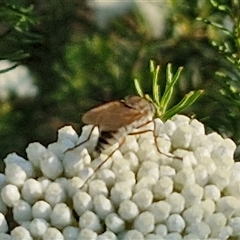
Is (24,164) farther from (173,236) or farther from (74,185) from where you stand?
(173,236)

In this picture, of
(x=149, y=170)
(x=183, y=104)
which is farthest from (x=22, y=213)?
(x=183, y=104)

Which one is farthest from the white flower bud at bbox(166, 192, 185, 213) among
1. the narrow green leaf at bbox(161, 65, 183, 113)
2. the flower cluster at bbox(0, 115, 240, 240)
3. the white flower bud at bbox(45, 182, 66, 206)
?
the narrow green leaf at bbox(161, 65, 183, 113)

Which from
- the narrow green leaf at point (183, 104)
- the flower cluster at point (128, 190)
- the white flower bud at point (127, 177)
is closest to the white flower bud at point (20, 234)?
the flower cluster at point (128, 190)

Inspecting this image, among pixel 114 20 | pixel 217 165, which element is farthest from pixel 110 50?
pixel 217 165

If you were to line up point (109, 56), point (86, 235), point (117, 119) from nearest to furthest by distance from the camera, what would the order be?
point (86, 235), point (117, 119), point (109, 56)

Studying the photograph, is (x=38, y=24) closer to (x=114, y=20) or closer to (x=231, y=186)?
(x=114, y=20)

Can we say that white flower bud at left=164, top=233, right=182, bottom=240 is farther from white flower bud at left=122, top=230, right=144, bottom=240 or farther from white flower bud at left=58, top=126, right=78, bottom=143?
white flower bud at left=58, top=126, right=78, bottom=143

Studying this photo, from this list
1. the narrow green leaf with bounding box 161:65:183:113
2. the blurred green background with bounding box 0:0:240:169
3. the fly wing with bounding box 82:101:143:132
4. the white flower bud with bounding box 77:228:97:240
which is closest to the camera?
the white flower bud with bounding box 77:228:97:240
